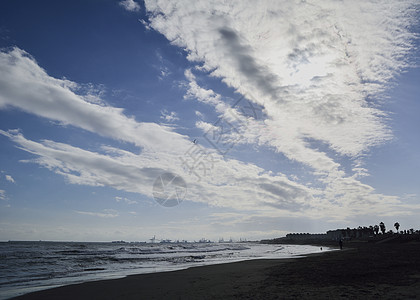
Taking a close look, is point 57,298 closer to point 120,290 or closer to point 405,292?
point 120,290

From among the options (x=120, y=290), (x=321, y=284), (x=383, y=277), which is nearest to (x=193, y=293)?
(x=120, y=290)

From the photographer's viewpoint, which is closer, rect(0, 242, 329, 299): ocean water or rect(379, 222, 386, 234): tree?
rect(0, 242, 329, 299): ocean water

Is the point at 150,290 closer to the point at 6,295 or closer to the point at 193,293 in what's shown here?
the point at 193,293

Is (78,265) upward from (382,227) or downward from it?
downward

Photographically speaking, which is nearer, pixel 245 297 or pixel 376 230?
pixel 245 297

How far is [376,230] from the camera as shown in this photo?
148 metres

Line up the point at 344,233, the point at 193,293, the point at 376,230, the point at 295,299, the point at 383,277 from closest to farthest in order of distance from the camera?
the point at 295,299 → the point at 193,293 → the point at 383,277 → the point at 376,230 → the point at 344,233

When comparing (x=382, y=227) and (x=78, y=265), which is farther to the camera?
(x=382, y=227)

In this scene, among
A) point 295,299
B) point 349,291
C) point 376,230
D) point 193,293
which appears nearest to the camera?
point 295,299

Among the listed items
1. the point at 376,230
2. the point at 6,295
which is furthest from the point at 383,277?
the point at 376,230

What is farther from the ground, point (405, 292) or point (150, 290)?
point (405, 292)

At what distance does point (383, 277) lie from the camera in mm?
12984

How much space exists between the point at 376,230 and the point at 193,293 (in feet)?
548

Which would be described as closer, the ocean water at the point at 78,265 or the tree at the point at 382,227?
the ocean water at the point at 78,265
